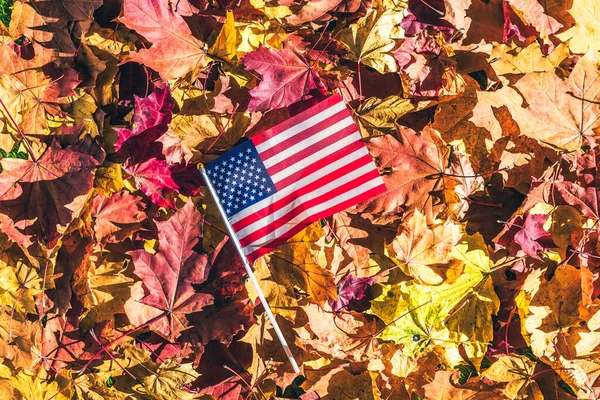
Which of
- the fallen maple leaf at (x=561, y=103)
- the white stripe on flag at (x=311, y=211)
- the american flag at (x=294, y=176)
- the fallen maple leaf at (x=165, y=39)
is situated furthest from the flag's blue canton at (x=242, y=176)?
the fallen maple leaf at (x=561, y=103)

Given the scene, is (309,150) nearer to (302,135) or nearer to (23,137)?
(302,135)

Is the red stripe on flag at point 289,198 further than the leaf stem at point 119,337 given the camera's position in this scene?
No

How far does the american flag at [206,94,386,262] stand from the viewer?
152 cm

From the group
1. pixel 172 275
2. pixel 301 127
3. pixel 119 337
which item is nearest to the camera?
pixel 301 127

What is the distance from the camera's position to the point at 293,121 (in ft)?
5.01

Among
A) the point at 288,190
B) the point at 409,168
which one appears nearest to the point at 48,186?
the point at 288,190

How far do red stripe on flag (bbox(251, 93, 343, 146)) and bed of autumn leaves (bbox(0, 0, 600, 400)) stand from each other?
0.10m

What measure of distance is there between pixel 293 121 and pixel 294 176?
0.16 meters

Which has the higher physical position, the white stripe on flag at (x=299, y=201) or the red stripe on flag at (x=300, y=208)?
the white stripe on flag at (x=299, y=201)

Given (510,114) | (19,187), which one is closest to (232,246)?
(19,187)

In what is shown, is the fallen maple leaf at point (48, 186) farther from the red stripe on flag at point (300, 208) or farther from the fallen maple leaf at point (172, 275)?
the red stripe on flag at point (300, 208)

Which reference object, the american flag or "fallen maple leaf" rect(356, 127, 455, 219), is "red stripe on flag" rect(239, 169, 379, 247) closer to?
the american flag

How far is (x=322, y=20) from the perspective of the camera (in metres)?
1.70

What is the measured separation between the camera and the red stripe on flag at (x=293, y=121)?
1.52 metres
